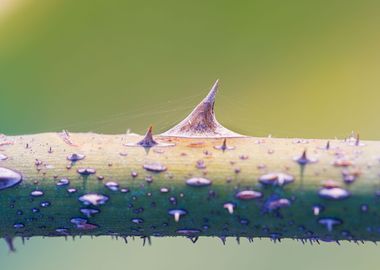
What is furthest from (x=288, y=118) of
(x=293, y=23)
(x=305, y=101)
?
(x=293, y=23)

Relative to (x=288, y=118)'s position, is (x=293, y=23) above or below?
above

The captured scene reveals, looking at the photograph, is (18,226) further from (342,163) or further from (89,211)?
Result: (342,163)

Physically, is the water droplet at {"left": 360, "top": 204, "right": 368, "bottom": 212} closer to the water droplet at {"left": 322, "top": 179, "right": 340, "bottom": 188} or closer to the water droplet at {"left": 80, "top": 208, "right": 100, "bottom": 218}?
the water droplet at {"left": 322, "top": 179, "right": 340, "bottom": 188}

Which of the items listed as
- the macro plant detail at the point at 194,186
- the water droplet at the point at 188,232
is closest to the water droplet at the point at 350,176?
the macro plant detail at the point at 194,186

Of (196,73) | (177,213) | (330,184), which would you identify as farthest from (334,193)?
(196,73)

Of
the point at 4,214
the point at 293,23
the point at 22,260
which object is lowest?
the point at 22,260

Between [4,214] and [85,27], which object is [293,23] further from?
[4,214]
